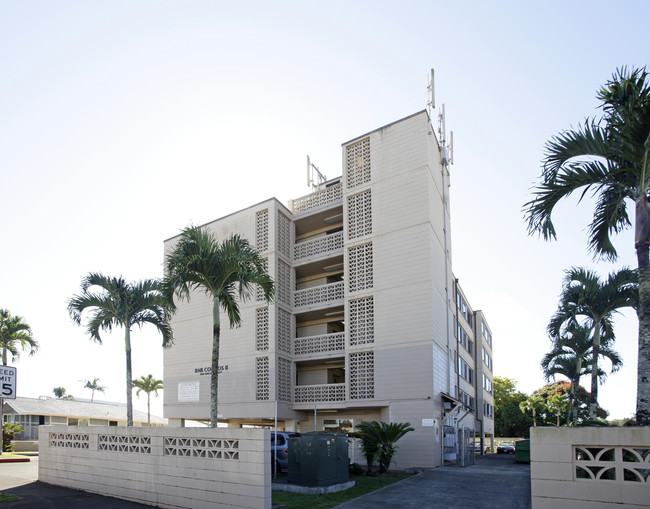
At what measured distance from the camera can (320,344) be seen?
31.1 metres

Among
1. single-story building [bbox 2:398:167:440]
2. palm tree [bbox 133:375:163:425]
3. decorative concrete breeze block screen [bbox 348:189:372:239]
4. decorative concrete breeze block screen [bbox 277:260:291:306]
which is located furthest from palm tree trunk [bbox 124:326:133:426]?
palm tree [bbox 133:375:163:425]

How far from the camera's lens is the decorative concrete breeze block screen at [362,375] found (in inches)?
1089

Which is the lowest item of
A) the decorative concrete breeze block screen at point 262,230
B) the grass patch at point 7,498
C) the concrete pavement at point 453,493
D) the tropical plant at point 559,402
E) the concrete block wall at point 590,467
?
the tropical plant at point 559,402

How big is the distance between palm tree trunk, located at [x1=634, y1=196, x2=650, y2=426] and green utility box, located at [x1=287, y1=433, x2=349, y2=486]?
10346 millimetres

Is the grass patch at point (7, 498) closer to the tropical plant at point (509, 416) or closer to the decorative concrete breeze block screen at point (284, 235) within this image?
Result: the decorative concrete breeze block screen at point (284, 235)

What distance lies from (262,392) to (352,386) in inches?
223

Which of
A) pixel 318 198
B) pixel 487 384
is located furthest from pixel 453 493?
pixel 487 384

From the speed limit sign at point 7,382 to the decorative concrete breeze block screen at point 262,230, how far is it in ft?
68.4

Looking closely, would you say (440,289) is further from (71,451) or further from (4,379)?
(4,379)

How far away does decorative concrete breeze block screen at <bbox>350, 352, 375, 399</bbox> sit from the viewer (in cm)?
2767

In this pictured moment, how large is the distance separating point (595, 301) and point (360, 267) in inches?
487

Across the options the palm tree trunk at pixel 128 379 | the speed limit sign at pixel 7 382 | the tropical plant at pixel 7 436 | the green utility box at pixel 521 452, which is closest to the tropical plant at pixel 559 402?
the green utility box at pixel 521 452

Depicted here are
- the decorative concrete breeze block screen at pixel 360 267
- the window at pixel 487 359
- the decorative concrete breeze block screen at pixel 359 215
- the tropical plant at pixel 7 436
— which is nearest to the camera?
the decorative concrete breeze block screen at pixel 360 267

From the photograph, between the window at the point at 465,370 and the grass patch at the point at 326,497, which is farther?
the window at the point at 465,370
